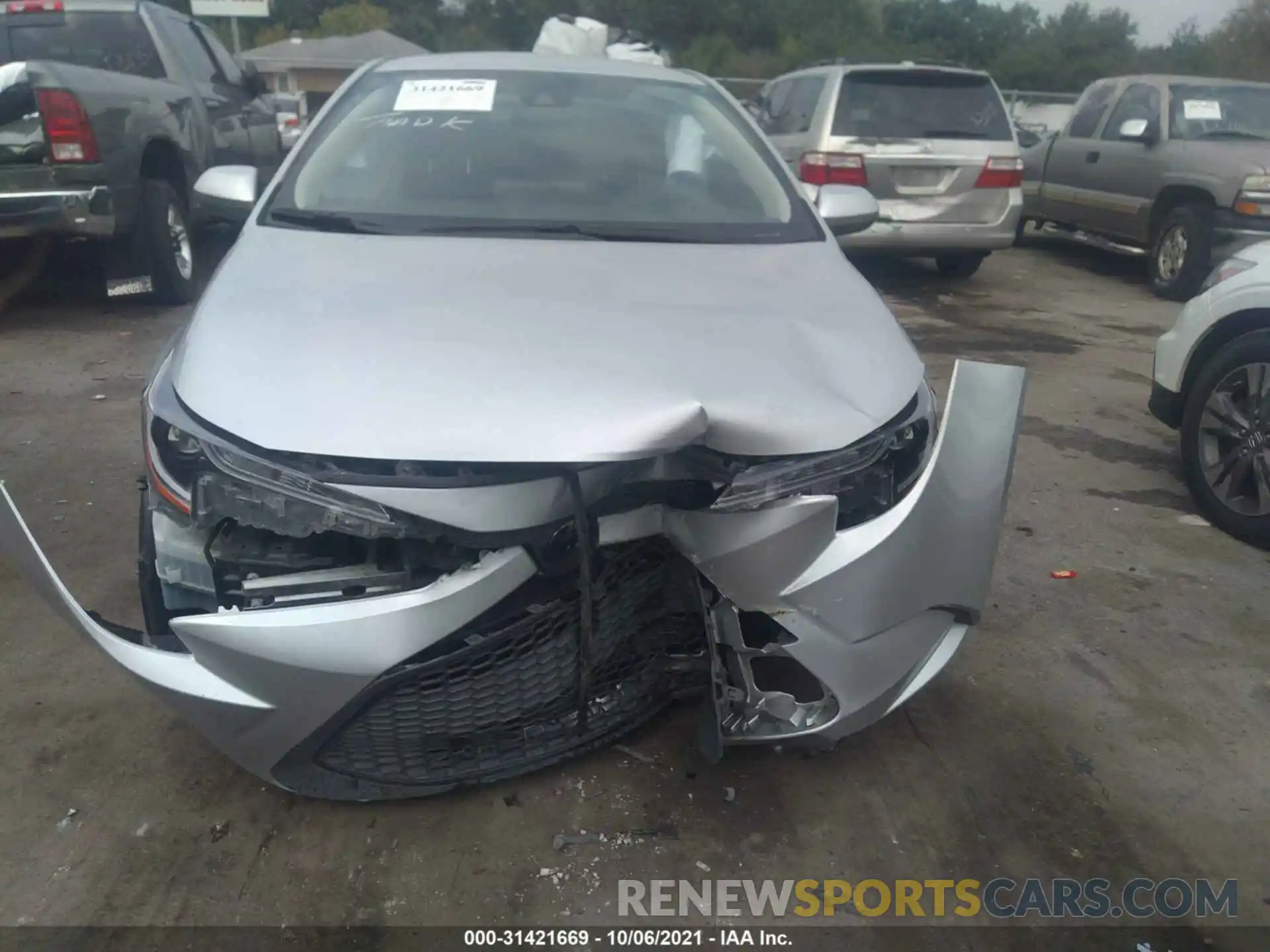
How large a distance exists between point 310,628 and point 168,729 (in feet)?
3.41

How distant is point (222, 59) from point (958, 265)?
6.26 metres

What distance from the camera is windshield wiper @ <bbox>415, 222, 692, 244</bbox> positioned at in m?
2.96

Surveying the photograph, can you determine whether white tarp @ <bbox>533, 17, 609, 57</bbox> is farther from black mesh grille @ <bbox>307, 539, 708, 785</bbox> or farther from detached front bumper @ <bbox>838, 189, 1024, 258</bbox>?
black mesh grille @ <bbox>307, 539, 708, 785</bbox>

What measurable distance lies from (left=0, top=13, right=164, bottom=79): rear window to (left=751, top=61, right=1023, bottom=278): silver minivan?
4647mm

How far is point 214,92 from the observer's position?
25.9 ft


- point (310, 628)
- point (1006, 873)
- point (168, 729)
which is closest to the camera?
point (310, 628)

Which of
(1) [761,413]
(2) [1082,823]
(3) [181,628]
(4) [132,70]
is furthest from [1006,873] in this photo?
(4) [132,70]

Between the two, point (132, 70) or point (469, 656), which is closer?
point (469, 656)

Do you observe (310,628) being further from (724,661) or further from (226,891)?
(724,661)

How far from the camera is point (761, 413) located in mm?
2104

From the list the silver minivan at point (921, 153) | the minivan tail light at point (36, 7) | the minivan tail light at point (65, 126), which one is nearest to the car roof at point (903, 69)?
the silver minivan at point (921, 153)

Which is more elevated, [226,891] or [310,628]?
[310,628]

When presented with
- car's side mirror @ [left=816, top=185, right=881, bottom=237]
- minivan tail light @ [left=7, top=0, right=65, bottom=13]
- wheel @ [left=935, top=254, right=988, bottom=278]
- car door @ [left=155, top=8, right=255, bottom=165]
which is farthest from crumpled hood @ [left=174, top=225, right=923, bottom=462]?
wheel @ [left=935, top=254, right=988, bottom=278]

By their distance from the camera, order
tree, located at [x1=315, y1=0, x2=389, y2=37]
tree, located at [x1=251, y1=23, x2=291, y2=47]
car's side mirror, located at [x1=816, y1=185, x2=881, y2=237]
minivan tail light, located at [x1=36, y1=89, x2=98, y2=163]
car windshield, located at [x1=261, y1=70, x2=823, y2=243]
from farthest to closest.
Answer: tree, located at [x1=251, y1=23, x2=291, y2=47]
tree, located at [x1=315, y1=0, x2=389, y2=37]
minivan tail light, located at [x1=36, y1=89, x2=98, y2=163]
car's side mirror, located at [x1=816, y1=185, x2=881, y2=237]
car windshield, located at [x1=261, y1=70, x2=823, y2=243]
